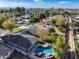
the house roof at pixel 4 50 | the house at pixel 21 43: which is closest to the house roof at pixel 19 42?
the house at pixel 21 43

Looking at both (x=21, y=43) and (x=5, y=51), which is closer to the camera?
(x=5, y=51)

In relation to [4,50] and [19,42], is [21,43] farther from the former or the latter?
[4,50]

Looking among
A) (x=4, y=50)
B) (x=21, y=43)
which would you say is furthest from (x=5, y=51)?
(x=21, y=43)

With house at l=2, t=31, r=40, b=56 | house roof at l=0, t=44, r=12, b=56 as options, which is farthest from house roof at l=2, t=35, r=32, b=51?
house roof at l=0, t=44, r=12, b=56

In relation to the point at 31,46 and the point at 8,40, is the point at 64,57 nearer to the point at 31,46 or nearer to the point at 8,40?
the point at 31,46

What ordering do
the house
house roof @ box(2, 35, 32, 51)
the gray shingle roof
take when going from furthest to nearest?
house roof @ box(2, 35, 32, 51)
the house
the gray shingle roof

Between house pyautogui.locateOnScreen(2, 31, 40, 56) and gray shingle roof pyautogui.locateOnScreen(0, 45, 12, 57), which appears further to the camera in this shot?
house pyautogui.locateOnScreen(2, 31, 40, 56)

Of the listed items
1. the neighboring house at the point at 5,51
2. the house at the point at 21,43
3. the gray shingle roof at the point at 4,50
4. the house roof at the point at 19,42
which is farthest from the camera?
the house roof at the point at 19,42

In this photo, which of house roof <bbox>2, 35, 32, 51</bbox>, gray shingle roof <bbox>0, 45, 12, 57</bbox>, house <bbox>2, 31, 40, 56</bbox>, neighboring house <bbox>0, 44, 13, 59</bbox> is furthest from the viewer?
house roof <bbox>2, 35, 32, 51</bbox>

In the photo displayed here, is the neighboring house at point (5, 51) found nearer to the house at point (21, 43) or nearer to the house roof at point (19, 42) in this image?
the house at point (21, 43)

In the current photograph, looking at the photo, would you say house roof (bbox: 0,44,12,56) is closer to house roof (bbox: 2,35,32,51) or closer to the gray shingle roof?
the gray shingle roof

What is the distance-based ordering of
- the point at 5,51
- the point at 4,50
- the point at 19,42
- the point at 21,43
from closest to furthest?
the point at 5,51 → the point at 4,50 → the point at 21,43 → the point at 19,42

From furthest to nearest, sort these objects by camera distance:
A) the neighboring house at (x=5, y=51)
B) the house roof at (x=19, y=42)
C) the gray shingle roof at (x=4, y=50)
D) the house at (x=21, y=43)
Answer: the house roof at (x=19, y=42), the house at (x=21, y=43), the gray shingle roof at (x=4, y=50), the neighboring house at (x=5, y=51)

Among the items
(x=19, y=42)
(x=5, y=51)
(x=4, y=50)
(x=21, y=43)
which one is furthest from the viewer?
(x=19, y=42)
